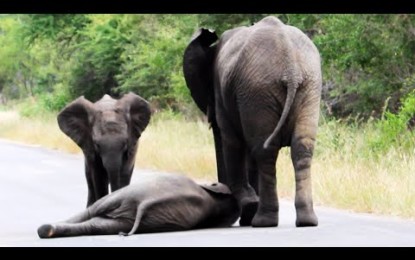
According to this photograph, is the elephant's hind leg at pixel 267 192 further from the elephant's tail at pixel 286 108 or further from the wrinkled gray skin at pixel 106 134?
the wrinkled gray skin at pixel 106 134

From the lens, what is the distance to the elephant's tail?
489 inches

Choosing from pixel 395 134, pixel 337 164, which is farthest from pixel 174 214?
pixel 395 134

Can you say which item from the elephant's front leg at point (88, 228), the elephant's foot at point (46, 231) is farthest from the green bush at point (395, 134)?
the elephant's foot at point (46, 231)

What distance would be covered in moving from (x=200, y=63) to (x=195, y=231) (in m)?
2.59

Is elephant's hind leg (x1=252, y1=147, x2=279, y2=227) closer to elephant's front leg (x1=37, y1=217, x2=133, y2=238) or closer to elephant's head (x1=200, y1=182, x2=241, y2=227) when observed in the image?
elephant's head (x1=200, y1=182, x2=241, y2=227)

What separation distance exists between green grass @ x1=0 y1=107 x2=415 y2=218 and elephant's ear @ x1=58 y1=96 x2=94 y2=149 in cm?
323

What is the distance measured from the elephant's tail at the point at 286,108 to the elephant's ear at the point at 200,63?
1980 millimetres

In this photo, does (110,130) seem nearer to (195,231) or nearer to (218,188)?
(218,188)

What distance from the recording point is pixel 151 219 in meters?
12.4

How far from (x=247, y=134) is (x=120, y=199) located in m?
1.48

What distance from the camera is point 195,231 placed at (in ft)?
41.0

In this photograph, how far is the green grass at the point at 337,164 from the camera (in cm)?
1559
